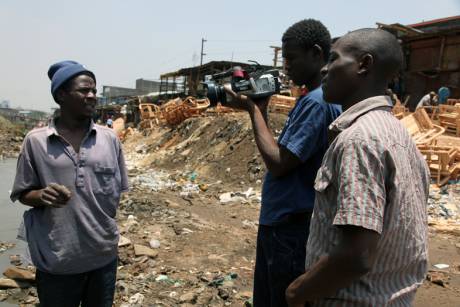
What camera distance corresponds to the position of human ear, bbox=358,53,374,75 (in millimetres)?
1245

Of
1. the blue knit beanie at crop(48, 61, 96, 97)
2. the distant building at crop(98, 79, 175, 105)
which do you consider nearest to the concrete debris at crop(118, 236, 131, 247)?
the blue knit beanie at crop(48, 61, 96, 97)

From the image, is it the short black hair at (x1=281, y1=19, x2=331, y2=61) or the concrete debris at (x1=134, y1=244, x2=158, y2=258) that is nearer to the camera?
the short black hair at (x1=281, y1=19, x2=331, y2=61)

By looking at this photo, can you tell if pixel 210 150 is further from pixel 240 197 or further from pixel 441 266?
pixel 441 266

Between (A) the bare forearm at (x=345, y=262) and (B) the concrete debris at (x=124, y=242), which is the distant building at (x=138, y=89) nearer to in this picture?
(B) the concrete debris at (x=124, y=242)

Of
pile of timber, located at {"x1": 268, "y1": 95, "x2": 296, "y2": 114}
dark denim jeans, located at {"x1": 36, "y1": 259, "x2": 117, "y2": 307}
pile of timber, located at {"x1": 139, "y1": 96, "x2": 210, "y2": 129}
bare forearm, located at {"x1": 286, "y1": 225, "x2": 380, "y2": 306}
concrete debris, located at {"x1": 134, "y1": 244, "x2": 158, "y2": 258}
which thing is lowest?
concrete debris, located at {"x1": 134, "y1": 244, "x2": 158, "y2": 258}

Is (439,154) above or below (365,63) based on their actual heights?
below

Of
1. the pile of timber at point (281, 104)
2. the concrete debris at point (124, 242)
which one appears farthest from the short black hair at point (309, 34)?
the pile of timber at point (281, 104)

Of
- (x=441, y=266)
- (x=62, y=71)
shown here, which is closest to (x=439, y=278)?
(x=441, y=266)

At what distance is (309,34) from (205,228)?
4712 millimetres

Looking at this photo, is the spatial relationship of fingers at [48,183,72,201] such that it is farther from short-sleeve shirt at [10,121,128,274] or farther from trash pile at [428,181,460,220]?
trash pile at [428,181,460,220]

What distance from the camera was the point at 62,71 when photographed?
221 centimetres

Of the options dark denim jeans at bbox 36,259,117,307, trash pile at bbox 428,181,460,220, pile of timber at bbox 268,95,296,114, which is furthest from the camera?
pile of timber at bbox 268,95,296,114

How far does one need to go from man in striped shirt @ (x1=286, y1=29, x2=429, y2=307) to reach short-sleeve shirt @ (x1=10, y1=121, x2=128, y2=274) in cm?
127

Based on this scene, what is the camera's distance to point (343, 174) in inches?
43.5
